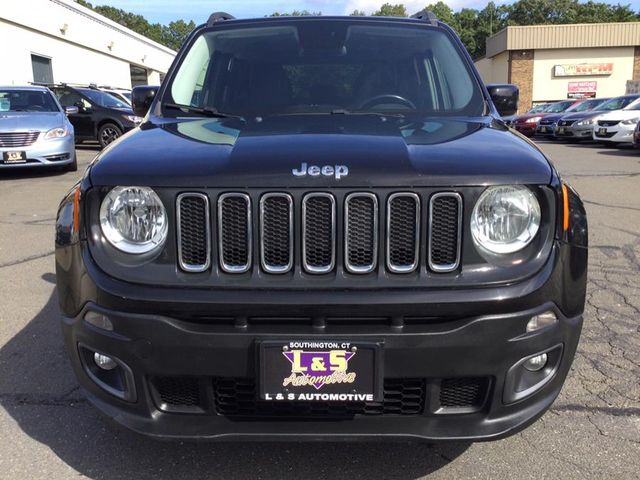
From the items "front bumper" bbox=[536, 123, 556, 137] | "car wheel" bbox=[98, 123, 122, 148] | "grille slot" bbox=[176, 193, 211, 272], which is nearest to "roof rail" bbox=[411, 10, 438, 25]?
"grille slot" bbox=[176, 193, 211, 272]

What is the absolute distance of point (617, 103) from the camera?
18656 mm

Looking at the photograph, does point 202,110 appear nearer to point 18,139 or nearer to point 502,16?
point 18,139

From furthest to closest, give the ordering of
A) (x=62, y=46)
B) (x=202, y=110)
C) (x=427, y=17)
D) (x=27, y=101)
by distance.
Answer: (x=62, y=46), (x=27, y=101), (x=427, y=17), (x=202, y=110)

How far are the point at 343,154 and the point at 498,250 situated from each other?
0.63 m

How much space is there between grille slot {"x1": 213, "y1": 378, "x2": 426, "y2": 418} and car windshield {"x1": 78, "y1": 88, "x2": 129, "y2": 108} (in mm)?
14606

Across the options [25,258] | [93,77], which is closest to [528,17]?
[93,77]

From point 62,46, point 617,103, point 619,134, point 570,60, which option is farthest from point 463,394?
point 570,60

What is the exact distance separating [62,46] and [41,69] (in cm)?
264

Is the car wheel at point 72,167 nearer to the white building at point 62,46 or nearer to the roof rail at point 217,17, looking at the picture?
the roof rail at point 217,17

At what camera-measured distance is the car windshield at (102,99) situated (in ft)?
50.9

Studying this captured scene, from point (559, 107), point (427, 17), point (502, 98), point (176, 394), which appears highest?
point (427, 17)

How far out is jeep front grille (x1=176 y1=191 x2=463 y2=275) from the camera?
6.77 feet

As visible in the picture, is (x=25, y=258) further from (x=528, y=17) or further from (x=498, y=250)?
(x=528, y=17)

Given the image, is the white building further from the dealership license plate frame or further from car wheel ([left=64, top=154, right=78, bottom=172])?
the dealership license plate frame
